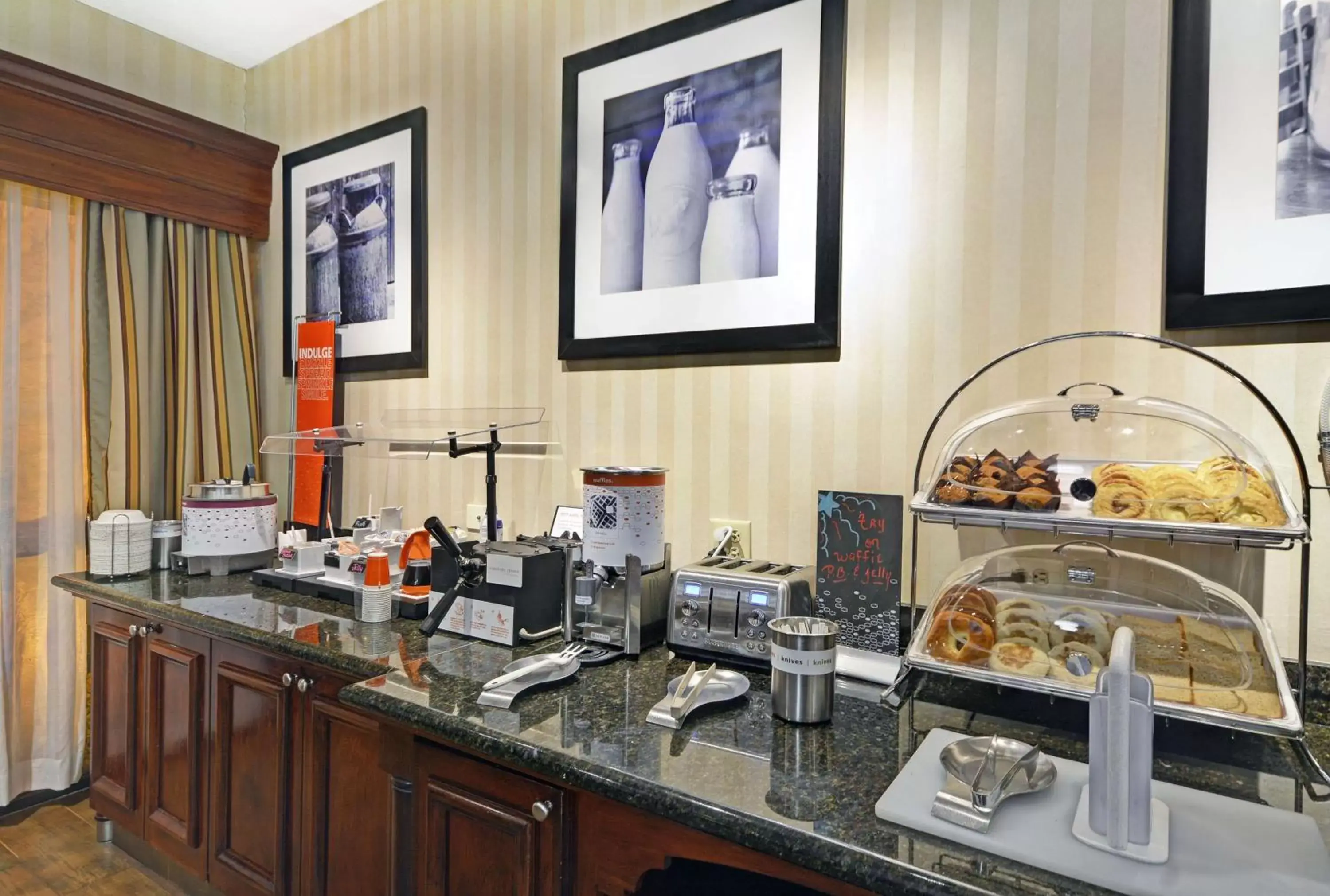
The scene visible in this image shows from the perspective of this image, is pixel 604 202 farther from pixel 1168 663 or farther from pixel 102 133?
pixel 102 133

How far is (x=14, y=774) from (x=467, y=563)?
6.69 ft

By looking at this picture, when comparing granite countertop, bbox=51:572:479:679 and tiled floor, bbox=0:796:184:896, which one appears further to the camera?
tiled floor, bbox=0:796:184:896

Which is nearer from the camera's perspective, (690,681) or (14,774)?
(690,681)

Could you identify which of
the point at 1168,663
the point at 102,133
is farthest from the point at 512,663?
the point at 102,133

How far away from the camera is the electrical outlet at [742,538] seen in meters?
1.73

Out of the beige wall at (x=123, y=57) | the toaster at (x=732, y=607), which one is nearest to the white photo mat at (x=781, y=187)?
the toaster at (x=732, y=607)

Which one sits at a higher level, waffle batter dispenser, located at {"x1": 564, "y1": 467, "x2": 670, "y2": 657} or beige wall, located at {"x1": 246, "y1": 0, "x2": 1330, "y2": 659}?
beige wall, located at {"x1": 246, "y1": 0, "x2": 1330, "y2": 659}

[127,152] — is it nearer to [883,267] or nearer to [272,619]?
[272,619]

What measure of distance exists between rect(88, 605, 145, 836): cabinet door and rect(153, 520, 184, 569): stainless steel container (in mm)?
202

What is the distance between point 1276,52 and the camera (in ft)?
4.01

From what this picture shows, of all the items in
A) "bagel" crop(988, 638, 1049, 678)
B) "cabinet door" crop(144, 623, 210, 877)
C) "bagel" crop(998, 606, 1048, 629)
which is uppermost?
"bagel" crop(998, 606, 1048, 629)

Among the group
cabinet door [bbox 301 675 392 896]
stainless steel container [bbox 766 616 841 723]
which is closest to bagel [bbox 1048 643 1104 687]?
stainless steel container [bbox 766 616 841 723]

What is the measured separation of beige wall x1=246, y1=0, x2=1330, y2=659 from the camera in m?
1.35

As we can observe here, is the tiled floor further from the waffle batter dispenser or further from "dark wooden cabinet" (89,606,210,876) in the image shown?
the waffle batter dispenser
